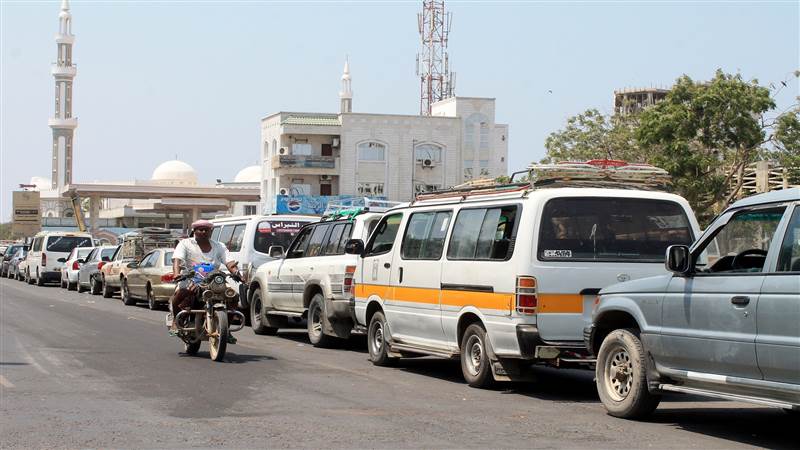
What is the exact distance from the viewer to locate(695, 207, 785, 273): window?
330 inches

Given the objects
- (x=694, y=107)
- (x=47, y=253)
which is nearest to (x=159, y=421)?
(x=694, y=107)

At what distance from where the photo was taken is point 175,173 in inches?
4875

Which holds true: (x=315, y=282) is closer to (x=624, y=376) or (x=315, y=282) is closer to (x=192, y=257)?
(x=192, y=257)

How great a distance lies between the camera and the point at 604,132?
157ft

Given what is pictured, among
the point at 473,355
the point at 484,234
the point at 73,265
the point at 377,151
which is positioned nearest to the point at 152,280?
the point at 73,265

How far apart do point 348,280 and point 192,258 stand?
227cm

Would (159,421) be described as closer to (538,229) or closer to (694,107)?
(538,229)

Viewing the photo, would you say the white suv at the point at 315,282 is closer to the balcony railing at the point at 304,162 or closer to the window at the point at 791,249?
the window at the point at 791,249

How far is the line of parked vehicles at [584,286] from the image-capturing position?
813cm

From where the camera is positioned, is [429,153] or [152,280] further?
[429,153]

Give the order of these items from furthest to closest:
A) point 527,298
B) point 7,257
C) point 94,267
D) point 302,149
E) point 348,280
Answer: point 302,149, point 7,257, point 94,267, point 348,280, point 527,298

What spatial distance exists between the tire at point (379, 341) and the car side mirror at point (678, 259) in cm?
545

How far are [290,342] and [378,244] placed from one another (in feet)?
12.6

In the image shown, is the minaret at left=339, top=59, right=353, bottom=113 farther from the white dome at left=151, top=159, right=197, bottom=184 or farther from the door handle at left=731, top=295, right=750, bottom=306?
the door handle at left=731, top=295, right=750, bottom=306
